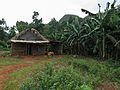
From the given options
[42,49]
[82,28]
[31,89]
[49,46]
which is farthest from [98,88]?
[49,46]

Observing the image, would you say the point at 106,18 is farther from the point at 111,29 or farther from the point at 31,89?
the point at 31,89

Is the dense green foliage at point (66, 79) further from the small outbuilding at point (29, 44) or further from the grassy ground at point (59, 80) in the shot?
the small outbuilding at point (29, 44)

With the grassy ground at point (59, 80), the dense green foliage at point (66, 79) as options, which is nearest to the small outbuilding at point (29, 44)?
the dense green foliage at point (66, 79)

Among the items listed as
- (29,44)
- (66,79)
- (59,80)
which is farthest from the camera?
(29,44)

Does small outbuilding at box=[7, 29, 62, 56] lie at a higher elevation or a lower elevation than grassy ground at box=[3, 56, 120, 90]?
higher

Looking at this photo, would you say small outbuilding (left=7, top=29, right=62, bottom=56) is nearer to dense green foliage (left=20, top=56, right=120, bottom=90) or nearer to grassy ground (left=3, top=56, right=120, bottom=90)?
dense green foliage (left=20, top=56, right=120, bottom=90)

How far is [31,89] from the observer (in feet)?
11.4

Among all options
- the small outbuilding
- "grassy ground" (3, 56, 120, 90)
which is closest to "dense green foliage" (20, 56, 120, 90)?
"grassy ground" (3, 56, 120, 90)

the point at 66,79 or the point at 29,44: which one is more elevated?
the point at 29,44

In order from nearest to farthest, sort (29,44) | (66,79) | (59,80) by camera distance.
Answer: (59,80) < (66,79) < (29,44)

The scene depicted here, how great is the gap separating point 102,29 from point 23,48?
36.1 feet

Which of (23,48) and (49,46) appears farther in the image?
(49,46)

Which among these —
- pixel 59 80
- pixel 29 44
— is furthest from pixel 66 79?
pixel 29 44

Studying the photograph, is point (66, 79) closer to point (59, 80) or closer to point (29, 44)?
point (59, 80)
